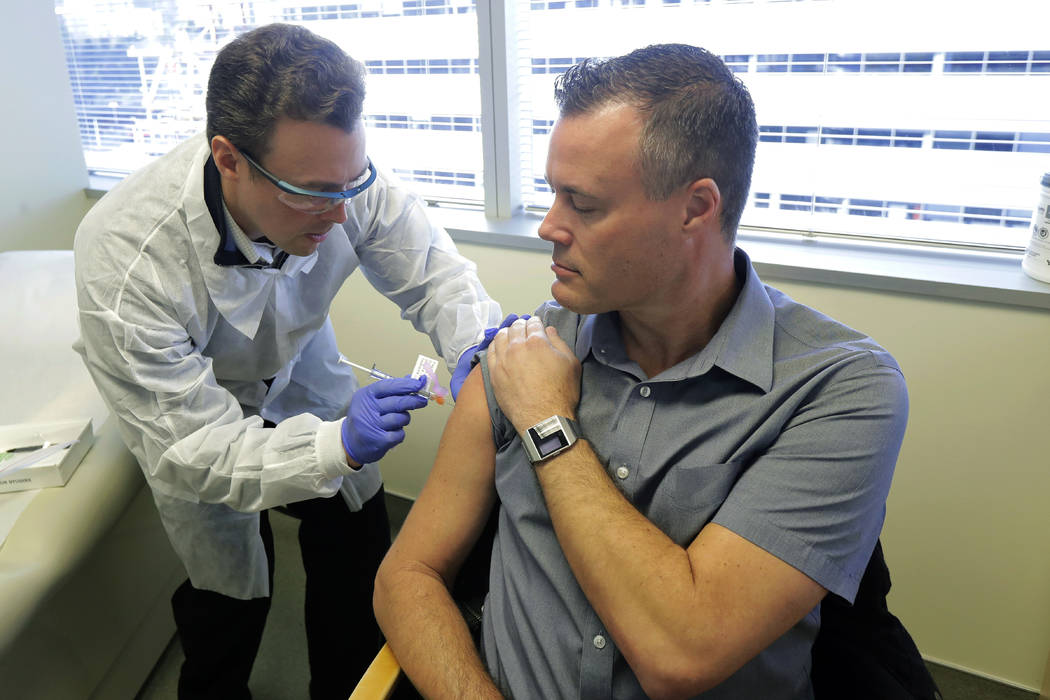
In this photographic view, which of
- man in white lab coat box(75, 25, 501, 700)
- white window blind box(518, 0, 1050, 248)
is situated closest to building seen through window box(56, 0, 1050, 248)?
white window blind box(518, 0, 1050, 248)

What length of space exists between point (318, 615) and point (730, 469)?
1.25 metres

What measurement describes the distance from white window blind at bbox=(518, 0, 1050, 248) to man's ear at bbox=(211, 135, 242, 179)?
117 centimetres

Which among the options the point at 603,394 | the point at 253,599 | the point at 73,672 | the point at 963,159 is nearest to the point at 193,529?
the point at 253,599

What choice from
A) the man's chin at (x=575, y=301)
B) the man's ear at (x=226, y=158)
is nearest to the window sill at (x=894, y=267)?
the man's chin at (x=575, y=301)

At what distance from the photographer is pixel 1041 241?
1729mm

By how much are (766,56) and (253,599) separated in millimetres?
1804

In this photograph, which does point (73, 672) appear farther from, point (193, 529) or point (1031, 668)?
point (1031, 668)

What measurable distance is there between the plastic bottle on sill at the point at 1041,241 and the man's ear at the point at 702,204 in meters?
1.01

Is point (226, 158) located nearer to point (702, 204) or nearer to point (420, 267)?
point (420, 267)

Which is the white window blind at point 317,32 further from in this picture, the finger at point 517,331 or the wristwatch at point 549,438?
the wristwatch at point 549,438

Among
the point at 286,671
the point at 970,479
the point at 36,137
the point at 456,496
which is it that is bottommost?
the point at 286,671

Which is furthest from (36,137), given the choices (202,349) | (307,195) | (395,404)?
(395,404)

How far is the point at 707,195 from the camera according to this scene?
3.66ft

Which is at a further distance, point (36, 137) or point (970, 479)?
point (36, 137)
